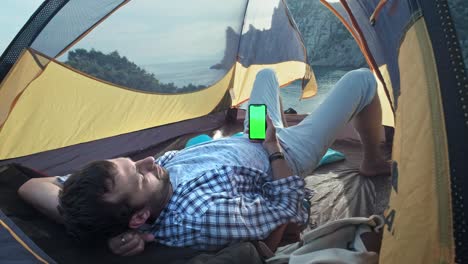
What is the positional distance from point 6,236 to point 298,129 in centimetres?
98

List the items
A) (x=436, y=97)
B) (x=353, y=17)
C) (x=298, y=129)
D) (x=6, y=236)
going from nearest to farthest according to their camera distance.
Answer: (x=436, y=97) → (x=6, y=236) → (x=298, y=129) → (x=353, y=17)

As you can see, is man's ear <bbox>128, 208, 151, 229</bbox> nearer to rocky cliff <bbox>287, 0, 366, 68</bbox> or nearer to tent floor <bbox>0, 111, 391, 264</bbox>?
tent floor <bbox>0, 111, 391, 264</bbox>

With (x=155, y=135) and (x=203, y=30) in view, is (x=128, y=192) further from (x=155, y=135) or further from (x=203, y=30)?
(x=203, y=30)

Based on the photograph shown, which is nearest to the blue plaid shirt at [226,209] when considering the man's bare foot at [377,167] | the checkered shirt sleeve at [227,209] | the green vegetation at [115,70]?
the checkered shirt sleeve at [227,209]

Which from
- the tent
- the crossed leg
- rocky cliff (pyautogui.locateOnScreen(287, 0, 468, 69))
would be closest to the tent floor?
the tent

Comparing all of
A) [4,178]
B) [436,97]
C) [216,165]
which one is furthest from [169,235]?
[436,97]

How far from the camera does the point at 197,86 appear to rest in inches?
99.5

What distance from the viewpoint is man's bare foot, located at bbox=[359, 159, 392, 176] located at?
1812 mm

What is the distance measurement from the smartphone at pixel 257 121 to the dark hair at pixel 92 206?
58 cm

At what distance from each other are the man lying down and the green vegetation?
0.72 m

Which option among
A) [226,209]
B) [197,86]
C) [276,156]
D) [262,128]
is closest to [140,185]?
[226,209]

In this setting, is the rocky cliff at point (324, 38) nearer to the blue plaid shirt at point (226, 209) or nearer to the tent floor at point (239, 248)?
the tent floor at point (239, 248)

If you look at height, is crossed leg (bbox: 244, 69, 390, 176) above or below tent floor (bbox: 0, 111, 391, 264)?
above

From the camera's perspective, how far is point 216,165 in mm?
1344
